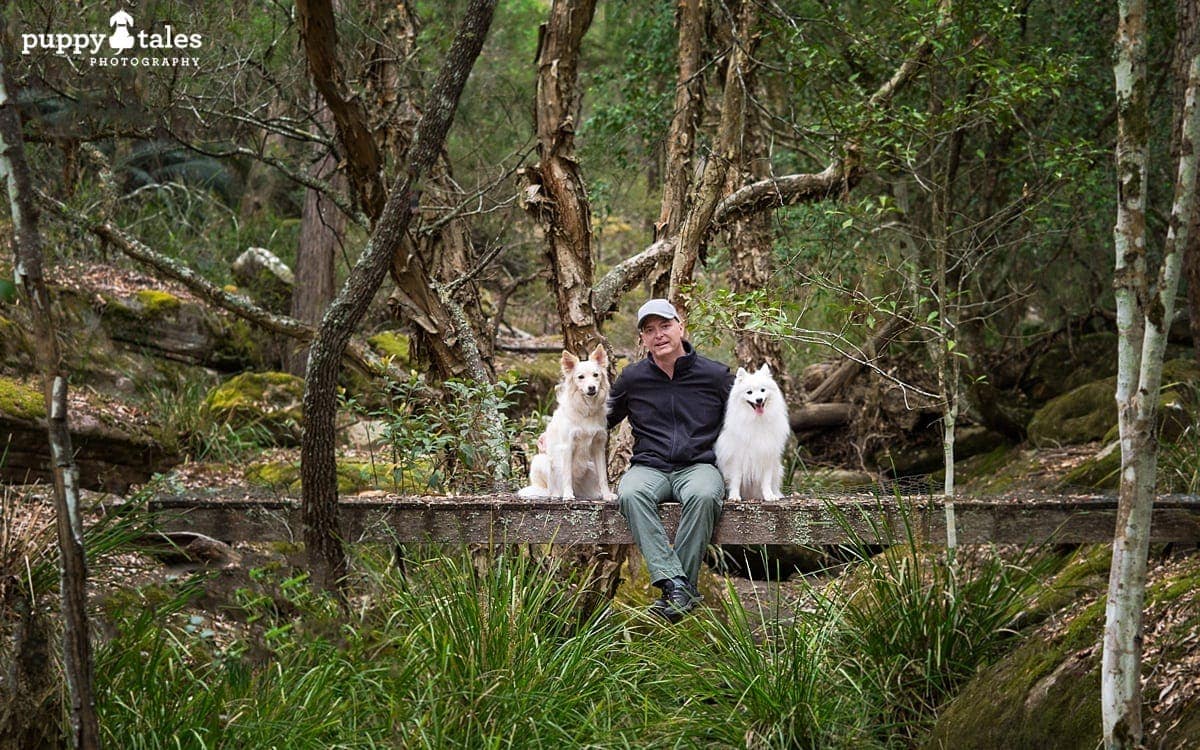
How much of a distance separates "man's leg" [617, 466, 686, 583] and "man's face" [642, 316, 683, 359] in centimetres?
68

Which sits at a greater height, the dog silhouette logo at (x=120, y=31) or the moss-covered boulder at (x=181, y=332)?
the dog silhouette logo at (x=120, y=31)

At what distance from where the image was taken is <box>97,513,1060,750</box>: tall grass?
395 cm

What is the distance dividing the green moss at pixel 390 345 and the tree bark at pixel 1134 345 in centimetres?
1009

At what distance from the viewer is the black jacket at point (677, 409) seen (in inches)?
231

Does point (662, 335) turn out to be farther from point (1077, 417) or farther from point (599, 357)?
point (1077, 417)

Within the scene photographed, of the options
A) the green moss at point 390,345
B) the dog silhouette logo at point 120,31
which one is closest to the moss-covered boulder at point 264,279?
the green moss at point 390,345

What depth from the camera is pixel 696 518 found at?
17.8 ft

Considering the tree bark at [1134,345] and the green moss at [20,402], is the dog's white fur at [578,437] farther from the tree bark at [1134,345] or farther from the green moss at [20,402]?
the green moss at [20,402]

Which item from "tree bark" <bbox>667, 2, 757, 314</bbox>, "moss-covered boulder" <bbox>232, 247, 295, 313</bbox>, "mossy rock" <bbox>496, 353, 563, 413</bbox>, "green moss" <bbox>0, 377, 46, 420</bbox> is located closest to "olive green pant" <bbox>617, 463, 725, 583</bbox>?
"tree bark" <bbox>667, 2, 757, 314</bbox>

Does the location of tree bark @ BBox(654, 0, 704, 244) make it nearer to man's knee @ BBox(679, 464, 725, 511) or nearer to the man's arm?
the man's arm

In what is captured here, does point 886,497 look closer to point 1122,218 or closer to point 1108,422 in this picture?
point 1122,218

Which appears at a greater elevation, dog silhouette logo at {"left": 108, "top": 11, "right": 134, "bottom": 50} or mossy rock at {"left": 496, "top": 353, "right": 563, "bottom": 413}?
dog silhouette logo at {"left": 108, "top": 11, "right": 134, "bottom": 50}

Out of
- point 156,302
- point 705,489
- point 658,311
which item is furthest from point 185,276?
point 156,302

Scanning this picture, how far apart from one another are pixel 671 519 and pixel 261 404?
250 inches
